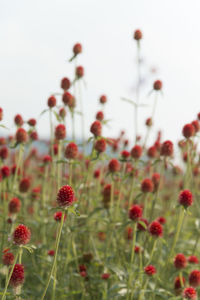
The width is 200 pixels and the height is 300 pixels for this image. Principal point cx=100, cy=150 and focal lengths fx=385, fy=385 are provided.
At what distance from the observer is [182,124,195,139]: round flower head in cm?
312

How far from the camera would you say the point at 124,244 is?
12.0 ft

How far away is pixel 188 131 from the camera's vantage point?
3123 millimetres

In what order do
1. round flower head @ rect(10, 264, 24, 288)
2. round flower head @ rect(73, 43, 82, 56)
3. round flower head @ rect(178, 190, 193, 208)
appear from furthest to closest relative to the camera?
round flower head @ rect(73, 43, 82, 56)
round flower head @ rect(178, 190, 193, 208)
round flower head @ rect(10, 264, 24, 288)

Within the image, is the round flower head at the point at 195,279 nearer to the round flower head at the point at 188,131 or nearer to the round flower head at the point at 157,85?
the round flower head at the point at 188,131

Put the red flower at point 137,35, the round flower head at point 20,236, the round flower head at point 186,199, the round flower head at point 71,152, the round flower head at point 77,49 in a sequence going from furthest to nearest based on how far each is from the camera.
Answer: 1. the red flower at point 137,35
2. the round flower head at point 77,49
3. the round flower head at point 71,152
4. the round flower head at point 186,199
5. the round flower head at point 20,236

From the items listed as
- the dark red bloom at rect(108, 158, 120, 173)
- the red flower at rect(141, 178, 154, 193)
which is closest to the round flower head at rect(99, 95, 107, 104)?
the dark red bloom at rect(108, 158, 120, 173)

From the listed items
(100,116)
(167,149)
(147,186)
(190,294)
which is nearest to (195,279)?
(190,294)

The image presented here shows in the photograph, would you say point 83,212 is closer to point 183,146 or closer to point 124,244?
point 124,244

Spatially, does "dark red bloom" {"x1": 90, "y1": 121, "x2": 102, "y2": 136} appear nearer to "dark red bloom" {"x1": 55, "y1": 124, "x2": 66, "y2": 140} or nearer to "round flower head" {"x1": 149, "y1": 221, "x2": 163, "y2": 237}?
"dark red bloom" {"x1": 55, "y1": 124, "x2": 66, "y2": 140}

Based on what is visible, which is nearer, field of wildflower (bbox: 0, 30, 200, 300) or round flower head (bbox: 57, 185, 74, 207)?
round flower head (bbox: 57, 185, 74, 207)

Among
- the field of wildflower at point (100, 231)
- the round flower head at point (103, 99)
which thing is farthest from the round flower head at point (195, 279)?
the round flower head at point (103, 99)

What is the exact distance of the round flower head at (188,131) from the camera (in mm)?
3123

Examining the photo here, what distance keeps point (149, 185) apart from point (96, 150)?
516 millimetres

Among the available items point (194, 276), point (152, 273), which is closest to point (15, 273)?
point (152, 273)
